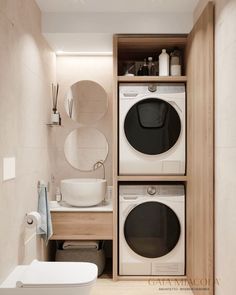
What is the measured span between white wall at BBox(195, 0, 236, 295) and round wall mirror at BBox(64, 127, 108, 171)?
5.13ft

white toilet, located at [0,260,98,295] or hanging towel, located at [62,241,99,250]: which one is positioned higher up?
white toilet, located at [0,260,98,295]

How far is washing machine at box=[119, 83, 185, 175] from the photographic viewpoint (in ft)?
9.81

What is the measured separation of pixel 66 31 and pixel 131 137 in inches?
43.8

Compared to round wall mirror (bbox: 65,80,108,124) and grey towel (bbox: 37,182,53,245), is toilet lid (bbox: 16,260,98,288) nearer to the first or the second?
grey towel (bbox: 37,182,53,245)

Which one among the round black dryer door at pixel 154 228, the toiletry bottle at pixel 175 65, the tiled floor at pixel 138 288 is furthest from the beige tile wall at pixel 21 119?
the toiletry bottle at pixel 175 65

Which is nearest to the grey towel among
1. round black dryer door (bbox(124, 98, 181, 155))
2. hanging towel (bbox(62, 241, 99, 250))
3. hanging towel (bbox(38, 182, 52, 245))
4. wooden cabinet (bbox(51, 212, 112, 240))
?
hanging towel (bbox(38, 182, 52, 245))

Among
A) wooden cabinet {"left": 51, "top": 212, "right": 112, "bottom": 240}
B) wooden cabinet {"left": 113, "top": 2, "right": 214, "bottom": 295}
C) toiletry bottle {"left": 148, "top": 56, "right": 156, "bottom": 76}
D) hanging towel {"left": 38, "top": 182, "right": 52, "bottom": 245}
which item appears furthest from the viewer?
toiletry bottle {"left": 148, "top": 56, "right": 156, "bottom": 76}

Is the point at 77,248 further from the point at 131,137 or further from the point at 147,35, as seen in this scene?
the point at 147,35

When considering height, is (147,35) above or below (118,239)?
above

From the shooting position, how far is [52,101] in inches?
133

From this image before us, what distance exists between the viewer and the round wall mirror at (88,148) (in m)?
3.53

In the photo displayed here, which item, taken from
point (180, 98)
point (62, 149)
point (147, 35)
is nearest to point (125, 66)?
point (147, 35)

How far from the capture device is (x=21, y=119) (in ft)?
7.54

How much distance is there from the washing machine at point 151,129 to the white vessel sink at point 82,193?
0.29 m
